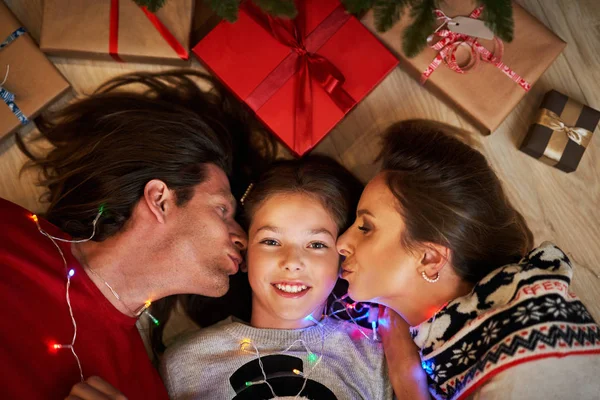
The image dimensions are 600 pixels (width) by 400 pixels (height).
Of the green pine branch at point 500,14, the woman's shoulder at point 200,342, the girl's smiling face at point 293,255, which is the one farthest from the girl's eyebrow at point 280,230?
the green pine branch at point 500,14

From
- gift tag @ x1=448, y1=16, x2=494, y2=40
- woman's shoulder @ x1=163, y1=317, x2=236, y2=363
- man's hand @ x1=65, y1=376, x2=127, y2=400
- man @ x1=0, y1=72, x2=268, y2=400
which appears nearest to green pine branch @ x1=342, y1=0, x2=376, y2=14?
gift tag @ x1=448, y1=16, x2=494, y2=40

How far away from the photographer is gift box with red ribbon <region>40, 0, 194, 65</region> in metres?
1.77

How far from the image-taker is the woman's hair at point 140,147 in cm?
168

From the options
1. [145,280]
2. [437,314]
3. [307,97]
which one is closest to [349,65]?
[307,97]

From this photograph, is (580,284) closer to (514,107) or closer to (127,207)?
(514,107)

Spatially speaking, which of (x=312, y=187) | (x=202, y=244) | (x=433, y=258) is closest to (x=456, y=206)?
(x=433, y=258)

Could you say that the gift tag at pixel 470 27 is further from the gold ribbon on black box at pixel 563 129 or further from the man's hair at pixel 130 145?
the man's hair at pixel 130 145

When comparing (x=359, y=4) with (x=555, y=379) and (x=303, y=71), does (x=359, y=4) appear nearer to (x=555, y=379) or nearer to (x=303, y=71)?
(x=303, y=71)

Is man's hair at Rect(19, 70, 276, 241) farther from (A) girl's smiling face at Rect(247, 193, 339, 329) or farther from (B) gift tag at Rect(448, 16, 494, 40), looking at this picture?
(B) gift tag at Rect(448, 16, 494, 40)

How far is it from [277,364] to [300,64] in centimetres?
102

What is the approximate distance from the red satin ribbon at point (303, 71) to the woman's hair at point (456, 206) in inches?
12.1

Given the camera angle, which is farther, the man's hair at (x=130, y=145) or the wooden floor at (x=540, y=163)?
the wooden floor at (x=540, y=163)

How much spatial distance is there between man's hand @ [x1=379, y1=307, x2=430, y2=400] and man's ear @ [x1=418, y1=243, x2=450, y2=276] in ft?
0.85

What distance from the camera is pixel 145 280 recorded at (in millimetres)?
1597
